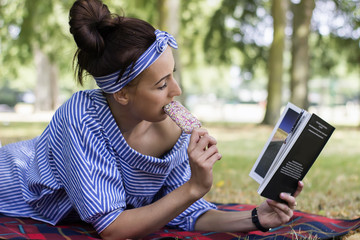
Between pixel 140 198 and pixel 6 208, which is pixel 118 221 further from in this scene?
pixel 6 208

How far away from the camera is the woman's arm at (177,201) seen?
202 centimetres

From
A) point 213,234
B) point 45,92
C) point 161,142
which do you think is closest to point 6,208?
point 161,142

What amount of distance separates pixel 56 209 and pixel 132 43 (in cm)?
111

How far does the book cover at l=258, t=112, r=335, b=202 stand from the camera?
2057 mm

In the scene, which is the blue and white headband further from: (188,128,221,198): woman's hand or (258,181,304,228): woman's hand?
(258,181,304,228): woman's hand

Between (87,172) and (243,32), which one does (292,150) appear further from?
(243,32)

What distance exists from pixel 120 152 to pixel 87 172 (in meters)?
0.25

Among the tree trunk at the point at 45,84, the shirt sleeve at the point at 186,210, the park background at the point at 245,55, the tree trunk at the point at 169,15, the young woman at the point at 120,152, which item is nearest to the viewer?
the young woman at the point at 120,152

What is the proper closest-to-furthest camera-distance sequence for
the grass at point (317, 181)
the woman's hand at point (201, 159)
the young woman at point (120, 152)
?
the woman's hand at point (201, 159) → the young woman at point (120, 152) → the grass at point (317, 181)

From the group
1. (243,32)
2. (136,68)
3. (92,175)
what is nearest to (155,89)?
(136,68)

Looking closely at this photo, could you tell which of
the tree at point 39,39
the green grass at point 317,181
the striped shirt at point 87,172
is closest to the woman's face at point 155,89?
the striped shirt at point 87,172

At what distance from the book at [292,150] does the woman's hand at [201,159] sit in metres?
0.32

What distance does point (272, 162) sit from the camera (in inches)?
89.4

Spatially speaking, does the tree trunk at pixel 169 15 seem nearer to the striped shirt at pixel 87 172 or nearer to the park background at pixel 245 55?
the park background at pixel 245 55
